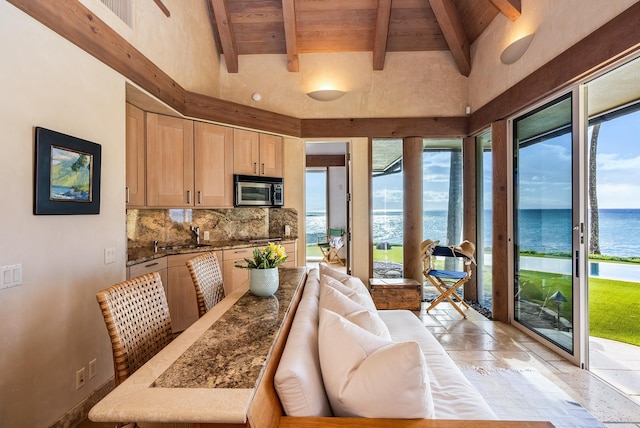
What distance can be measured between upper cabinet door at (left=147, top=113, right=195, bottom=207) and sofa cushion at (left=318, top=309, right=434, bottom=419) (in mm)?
2956

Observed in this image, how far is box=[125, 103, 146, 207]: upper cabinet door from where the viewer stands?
2.94m

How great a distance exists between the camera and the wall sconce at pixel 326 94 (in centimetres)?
437

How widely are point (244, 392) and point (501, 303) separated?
375 centimetres

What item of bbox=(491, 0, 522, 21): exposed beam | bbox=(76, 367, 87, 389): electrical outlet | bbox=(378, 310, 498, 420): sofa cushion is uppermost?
bbox=(491, 0, 522, 21): exposed beam

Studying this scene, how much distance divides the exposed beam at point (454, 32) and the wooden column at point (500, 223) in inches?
47.8

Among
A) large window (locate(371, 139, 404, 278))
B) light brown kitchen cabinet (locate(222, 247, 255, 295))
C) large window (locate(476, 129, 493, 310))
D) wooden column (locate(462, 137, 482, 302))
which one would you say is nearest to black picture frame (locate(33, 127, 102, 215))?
light brown kitchen cabinet (locate(222, 247, 255, 295))

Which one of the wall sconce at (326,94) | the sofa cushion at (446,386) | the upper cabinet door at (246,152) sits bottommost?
the sofa cushion at (446,386)

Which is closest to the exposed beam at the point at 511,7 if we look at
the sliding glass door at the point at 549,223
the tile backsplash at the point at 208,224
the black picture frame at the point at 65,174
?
the sliding glass door at the point at 549,223

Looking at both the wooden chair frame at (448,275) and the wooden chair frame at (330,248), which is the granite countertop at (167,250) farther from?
the wooden chair frame at (330,248)

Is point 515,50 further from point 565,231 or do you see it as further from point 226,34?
point 226,34

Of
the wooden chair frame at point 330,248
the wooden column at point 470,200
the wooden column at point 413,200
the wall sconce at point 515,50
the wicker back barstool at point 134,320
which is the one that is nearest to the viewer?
the wicker back barstool at point 134,320

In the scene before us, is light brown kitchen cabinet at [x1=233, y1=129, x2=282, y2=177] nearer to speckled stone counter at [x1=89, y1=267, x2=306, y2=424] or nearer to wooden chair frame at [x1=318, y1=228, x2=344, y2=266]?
speckled stone counter at [x1=89, y1=267, x2=306, y2=424]

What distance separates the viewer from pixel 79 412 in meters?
1.96

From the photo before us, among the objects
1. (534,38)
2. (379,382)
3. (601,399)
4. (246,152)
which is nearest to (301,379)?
(379,382)
